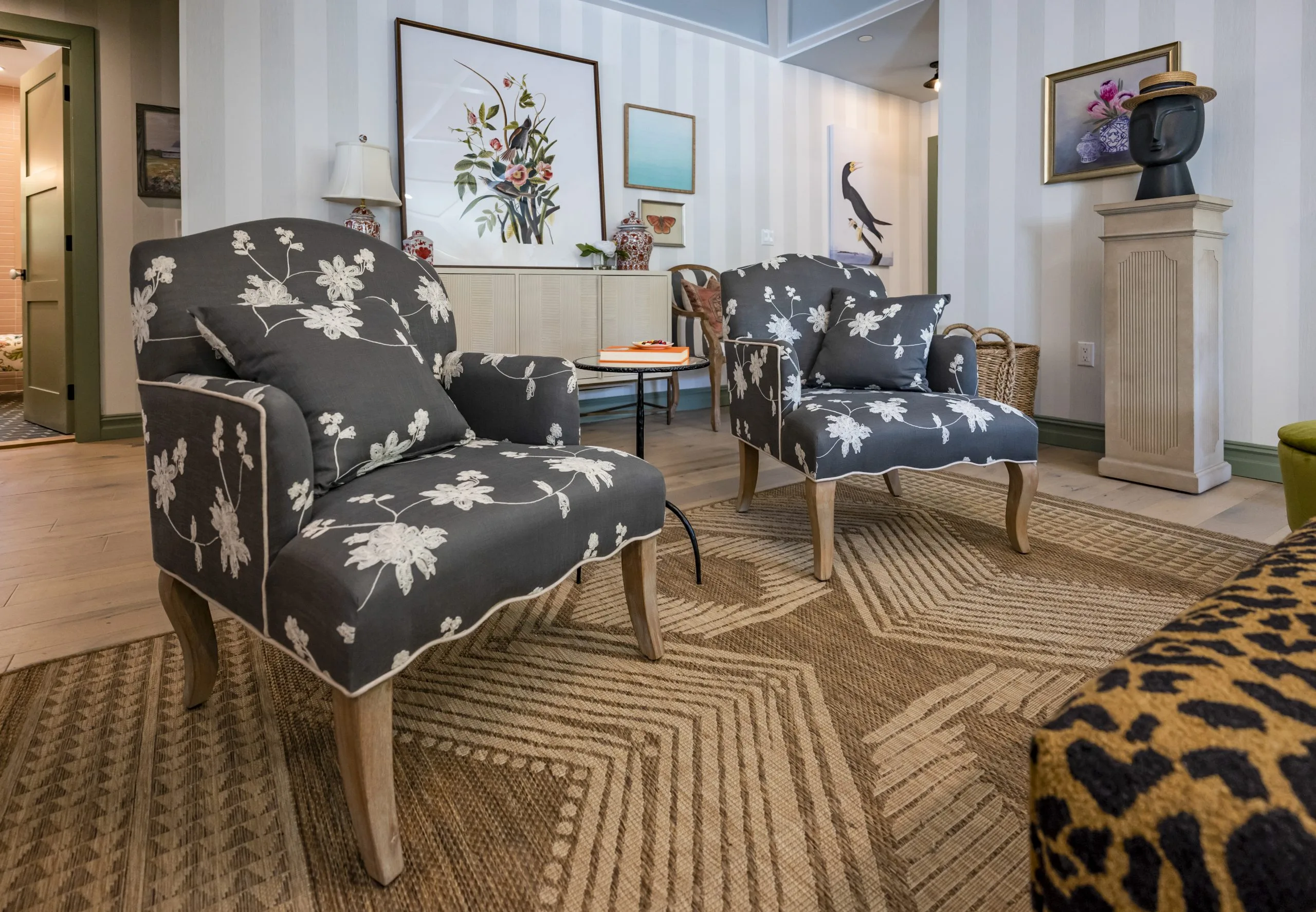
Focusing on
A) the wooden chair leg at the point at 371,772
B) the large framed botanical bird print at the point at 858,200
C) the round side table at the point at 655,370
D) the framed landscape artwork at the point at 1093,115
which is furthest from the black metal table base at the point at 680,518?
the large framed botanical bird print at the point at 858,200

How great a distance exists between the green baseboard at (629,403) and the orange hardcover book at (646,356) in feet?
7.14

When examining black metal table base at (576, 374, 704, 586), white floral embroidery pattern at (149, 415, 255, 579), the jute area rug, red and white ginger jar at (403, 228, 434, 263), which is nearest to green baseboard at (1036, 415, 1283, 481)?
the jute area rug

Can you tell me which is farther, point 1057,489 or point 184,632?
point 1057,489

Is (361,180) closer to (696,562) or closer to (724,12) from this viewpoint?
(696,562)

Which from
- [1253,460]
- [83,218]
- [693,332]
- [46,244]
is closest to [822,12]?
[693,332]

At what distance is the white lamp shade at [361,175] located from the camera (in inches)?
140

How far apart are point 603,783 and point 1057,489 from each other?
2.44m

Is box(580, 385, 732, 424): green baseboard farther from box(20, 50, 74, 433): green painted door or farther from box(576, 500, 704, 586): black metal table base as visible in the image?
box(20, 50, 74, 433): green painted door

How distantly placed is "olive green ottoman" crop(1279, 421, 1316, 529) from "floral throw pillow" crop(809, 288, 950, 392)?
91cm

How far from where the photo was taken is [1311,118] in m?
2.90

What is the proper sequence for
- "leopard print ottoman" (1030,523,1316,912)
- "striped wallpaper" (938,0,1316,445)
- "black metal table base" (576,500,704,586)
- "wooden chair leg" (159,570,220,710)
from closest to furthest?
1. "leopard print ottoman" (1030,523,1316,912)
2. "wooden chair leg" (159,570,220,710)
3. "black metal table base" (576,500,704,586)
4. "striped wallpaper" (938,0,1316,445)

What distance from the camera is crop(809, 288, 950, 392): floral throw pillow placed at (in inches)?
95.6

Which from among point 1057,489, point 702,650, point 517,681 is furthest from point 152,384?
point 1057,489

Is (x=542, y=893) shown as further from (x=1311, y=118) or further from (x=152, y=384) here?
(x=1311, y=118)
